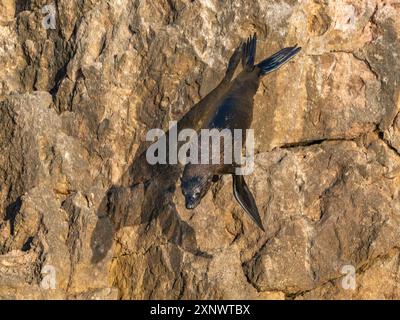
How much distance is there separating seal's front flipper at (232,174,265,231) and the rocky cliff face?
0.20 m

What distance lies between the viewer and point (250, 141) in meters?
7.34

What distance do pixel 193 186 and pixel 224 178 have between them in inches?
18.4

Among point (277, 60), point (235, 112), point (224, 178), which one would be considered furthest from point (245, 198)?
point (277, 60)

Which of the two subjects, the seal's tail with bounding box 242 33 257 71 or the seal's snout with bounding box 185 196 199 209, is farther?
the seal's tail with bounding box 242 33 257 71

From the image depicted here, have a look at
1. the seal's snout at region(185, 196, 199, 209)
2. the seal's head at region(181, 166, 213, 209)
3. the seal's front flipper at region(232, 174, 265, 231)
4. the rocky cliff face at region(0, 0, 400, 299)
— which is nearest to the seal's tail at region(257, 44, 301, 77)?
the rocky cliff face at region(0, 0, 400, 299)

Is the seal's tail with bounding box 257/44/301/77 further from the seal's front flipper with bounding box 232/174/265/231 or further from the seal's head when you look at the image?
the seal's head

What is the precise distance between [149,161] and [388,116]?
216 cm

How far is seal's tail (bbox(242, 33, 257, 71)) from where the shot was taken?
23.9ft

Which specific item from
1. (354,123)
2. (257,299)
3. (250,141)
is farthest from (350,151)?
(257,299)

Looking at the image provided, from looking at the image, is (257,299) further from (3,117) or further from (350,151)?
(3,117)

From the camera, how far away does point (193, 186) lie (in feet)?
22.6

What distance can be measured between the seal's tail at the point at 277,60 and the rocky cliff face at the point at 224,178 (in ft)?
0.37

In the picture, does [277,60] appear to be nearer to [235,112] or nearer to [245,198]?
[235,112]

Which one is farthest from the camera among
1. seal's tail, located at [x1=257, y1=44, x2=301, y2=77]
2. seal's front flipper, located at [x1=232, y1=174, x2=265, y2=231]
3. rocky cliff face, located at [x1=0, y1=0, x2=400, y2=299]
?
seal's tail, located at [x1=257, y1=44, x2=301, y2=77]
